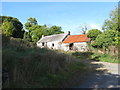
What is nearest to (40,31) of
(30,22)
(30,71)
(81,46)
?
(30,22)

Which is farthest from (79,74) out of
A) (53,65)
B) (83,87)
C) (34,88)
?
(34,88)

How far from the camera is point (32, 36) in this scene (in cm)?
4441

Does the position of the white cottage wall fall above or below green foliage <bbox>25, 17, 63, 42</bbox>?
below

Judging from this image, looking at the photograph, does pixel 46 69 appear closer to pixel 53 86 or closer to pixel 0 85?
pixel 53 86

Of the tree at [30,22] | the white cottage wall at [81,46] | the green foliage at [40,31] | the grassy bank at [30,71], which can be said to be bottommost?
the grassy bank at [30,71]

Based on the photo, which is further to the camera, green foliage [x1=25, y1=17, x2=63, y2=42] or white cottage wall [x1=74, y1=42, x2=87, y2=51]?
green foliage [x1=25, y1=17, x2=63, y2=42]

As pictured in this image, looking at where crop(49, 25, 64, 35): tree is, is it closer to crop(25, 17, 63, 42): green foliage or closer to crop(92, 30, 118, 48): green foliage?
crop(25, 17, 63, 42): green foliage

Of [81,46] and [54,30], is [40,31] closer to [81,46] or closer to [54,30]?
[54,30]

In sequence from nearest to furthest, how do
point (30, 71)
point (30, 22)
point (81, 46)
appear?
point (30, 71)
point (81, 46)
point (30, 22)

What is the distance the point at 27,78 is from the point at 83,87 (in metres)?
2.25

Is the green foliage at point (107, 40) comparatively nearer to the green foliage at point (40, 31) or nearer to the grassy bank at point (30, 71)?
the grassy bank at point (30, 71)

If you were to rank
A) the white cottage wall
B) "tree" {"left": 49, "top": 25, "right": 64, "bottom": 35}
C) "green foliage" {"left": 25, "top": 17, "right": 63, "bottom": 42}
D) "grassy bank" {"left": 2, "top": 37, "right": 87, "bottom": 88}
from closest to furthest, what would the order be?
"grassy bank" {"left": 2, "top": 37, "right": 87, "bottom": 88} → the white cottage wall → "green foliage" {"left": 25, "top": 17, "right": 63, "bottom": 42} → "tree" {"left": 49, "top": 25, "right": 64, "bottom": 35}

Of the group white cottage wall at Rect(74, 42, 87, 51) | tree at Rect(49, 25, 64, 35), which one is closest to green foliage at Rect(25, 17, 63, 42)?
tree at Rect(49, 25, 64, 35)

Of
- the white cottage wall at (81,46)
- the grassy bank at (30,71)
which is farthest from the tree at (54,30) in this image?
the grassy bank at (30,71)
